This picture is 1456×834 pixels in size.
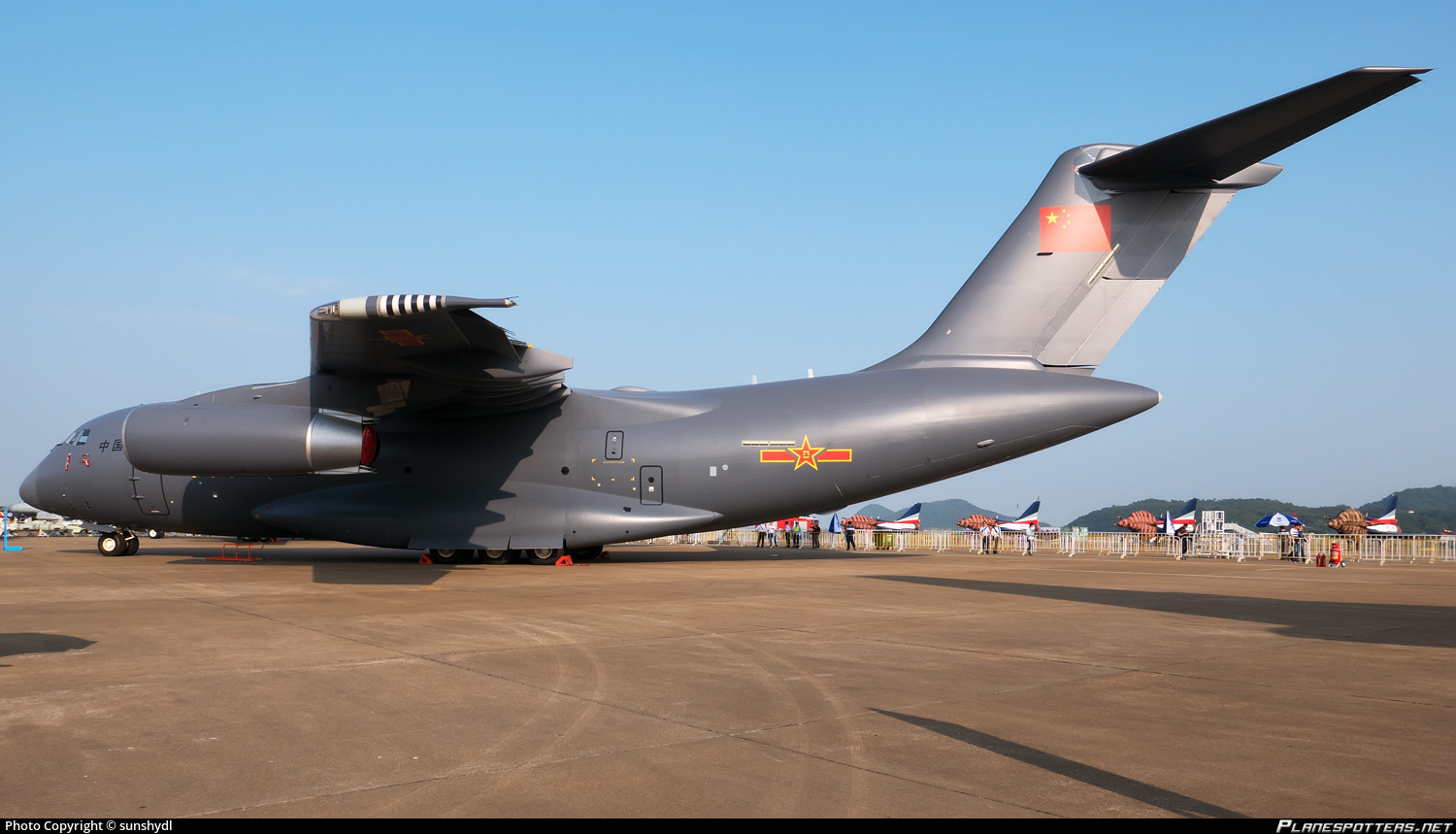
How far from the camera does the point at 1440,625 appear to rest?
802 cm

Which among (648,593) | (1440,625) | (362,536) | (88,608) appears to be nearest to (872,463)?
(648,593)

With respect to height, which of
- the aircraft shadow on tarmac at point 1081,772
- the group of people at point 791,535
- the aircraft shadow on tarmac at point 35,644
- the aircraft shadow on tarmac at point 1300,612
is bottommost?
the group of people at point 791,535

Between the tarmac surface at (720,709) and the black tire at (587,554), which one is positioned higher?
the tarmac surface at (720,709)

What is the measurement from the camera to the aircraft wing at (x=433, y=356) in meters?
9.73

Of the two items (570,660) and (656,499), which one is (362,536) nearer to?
(656,499)

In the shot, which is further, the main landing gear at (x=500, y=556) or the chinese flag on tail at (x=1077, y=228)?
the main landing gear at (x=500, y=556)

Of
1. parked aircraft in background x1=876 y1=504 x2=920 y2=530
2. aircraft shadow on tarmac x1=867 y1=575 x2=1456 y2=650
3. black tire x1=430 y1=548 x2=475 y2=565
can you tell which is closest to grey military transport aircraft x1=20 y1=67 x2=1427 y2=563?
black tire x1=430 y1=548 x2=475 y2=565

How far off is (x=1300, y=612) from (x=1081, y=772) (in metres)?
7.16

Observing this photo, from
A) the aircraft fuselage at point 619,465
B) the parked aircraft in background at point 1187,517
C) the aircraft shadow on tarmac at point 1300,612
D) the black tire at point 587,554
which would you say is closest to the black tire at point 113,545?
the aircraft fuselage at point 619,465

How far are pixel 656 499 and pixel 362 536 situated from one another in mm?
4934

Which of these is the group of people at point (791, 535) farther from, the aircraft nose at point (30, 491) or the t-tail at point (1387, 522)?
the t-tail at point (1387, 522)

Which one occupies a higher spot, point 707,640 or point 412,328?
point 412,328

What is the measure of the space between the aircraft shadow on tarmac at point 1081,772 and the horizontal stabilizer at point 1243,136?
7268 millimetres

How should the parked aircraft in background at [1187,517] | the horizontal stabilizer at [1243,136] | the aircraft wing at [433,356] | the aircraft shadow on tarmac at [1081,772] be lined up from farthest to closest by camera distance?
1. the parked aircraft in background at [1187,517]
2. the aircraft wing at [433,356]
3. the horizontal stabilizer at [1243,136]
4. the aircraft shadow on tarmac at [1081,772]
